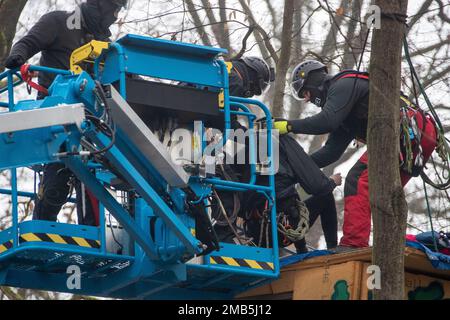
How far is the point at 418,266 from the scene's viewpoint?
1030 centimetres

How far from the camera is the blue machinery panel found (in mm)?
8891

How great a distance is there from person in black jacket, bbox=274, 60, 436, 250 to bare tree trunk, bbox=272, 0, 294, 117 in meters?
1.97

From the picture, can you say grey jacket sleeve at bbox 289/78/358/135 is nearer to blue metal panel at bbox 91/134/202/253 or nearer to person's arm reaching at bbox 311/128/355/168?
person's arm reaching at bbox 311/128/355/168

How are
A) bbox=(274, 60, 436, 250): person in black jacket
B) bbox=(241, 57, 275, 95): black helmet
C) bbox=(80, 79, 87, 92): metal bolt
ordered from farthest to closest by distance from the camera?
bbox=(241, 57, 275, 95): black helmet
bbox=(274, 60, 436, 250): person in black jacket
bbox=(80, 79, 87, 92): metal bolt

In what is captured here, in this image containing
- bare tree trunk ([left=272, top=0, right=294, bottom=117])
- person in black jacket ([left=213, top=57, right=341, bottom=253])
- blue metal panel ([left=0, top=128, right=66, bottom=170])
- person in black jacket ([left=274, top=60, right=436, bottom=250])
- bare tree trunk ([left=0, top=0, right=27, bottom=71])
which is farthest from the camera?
bare tree trunk ([left=272, top=0, right=294, bottom=117])

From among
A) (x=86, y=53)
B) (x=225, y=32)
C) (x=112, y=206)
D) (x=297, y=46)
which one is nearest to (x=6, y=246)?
(x=112, y=206)

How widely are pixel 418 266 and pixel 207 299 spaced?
1.79 meters

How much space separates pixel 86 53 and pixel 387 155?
8.18 feet

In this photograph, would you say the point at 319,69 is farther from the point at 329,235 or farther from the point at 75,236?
the point at 75,236

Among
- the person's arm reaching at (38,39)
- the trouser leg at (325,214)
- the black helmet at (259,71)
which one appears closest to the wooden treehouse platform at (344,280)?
the trouser leg at (325,214)

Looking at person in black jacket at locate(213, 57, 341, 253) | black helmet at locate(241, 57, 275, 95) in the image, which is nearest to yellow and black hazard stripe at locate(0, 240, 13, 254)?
person in black jacket at locate(213, 57, 341, 253)

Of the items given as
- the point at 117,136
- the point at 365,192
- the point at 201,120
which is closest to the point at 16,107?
the point at 117,136

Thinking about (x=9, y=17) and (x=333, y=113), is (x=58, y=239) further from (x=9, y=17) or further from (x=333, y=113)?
(x=9, y=17)

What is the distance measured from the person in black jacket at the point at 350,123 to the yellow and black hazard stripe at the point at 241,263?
0.90 m
